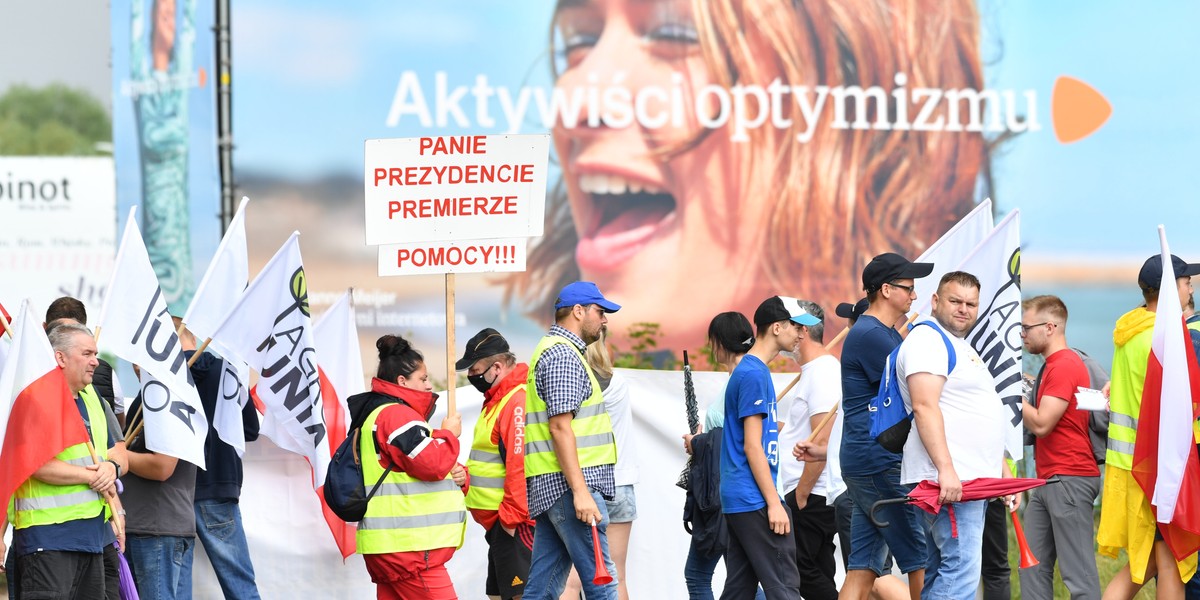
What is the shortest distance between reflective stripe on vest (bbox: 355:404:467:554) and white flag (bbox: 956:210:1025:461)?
2.97 metres

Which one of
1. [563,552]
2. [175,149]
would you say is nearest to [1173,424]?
[563,552]

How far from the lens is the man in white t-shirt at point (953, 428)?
5.94 metres

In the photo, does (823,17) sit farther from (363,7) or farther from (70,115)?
(70,115)

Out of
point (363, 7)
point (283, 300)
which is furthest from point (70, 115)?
point (283, 300)

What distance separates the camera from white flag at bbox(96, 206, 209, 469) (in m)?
6.82

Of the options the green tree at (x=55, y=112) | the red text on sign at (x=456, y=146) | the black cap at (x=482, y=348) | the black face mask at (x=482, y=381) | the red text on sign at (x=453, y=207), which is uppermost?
the green tree at (x=55, y=112)

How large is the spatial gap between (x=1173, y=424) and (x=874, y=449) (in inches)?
55.0

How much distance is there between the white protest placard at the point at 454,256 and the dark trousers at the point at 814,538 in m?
1.95

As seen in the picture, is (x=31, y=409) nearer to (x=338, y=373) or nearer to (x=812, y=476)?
(x=338, y=373)

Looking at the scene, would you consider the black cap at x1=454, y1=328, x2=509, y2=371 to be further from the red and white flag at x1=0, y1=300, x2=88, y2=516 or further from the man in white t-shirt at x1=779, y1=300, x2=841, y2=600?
the red and white flag at x1=0, y1=300, x2=88, y2=516

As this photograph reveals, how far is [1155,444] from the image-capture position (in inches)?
265

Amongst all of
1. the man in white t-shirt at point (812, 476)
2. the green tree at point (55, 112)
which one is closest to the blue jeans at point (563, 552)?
the man in white t-shirt at point (812, 476)

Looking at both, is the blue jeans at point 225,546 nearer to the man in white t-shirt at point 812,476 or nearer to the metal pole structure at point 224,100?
the man in white t-shirt at point 812,476

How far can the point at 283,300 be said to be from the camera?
7.47 meters
